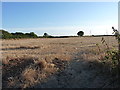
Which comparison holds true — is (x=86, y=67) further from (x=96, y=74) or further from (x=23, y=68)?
(x=23, y=68)

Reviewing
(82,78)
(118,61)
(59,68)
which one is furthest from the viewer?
(59,68)

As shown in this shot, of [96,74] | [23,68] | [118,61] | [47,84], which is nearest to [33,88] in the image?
[47,84]

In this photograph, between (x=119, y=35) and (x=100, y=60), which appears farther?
(x=100, y=60)

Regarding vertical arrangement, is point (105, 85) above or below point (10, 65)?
below

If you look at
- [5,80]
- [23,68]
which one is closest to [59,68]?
[23,68]

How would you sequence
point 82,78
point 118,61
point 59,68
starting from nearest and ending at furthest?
point 118,61
point 82,78
point 59,68

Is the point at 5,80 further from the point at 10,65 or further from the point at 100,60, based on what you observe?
the point at 100,60

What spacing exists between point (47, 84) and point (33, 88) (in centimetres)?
51

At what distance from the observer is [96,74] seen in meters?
8.75

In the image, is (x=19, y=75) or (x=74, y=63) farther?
(x=74, y=63)

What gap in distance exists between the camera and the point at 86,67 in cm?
920

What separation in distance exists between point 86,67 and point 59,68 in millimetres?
1020

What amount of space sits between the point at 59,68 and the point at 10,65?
1.90 metres

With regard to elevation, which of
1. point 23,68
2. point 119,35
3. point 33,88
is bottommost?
point 33,88
